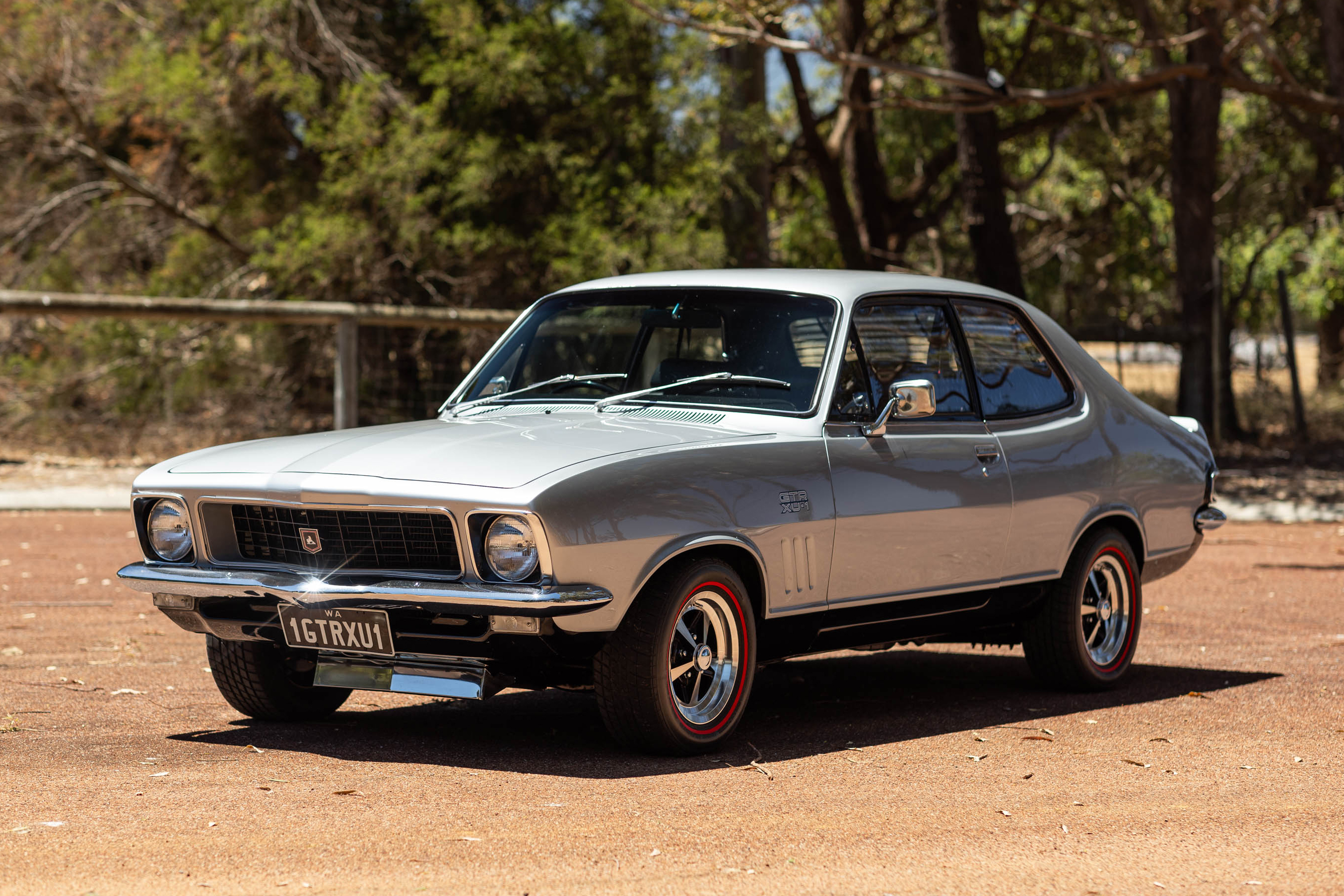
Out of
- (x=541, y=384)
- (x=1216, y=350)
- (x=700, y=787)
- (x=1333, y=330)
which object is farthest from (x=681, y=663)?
(x=1333, y=330)

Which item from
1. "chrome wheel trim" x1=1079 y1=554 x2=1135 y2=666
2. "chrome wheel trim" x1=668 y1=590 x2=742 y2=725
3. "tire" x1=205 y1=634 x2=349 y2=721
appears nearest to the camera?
"chrome wheel trim" x1=668 y1=590 x2=742 y2=725

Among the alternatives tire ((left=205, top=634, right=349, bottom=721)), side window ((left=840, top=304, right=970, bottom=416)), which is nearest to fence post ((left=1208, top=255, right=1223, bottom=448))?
side window ((left=840, top=304, right=970, bottom=416))

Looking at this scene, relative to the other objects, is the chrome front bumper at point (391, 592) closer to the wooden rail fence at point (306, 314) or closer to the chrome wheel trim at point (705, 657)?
the chrome wheel trim at point (705, 657)

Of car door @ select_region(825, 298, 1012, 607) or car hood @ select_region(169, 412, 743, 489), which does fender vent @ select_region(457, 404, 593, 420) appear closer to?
car hood @ select_region(169, 412, 743, 489)

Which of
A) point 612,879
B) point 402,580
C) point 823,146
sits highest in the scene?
point 823,146

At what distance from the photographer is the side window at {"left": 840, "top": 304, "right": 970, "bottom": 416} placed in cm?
634

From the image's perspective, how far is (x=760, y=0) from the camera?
15891 millimetres

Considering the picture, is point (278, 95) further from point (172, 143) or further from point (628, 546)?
point (628, 546)

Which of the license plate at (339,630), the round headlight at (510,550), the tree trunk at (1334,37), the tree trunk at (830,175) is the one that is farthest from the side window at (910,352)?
the tree trunk at (830,175)

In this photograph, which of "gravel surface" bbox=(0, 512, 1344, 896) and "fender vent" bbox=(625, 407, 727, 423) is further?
"fender vent" bbox=(625, 407, 727, 423)

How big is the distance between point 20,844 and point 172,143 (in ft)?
57.4

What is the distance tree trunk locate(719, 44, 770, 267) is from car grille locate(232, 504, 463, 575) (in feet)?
42.3

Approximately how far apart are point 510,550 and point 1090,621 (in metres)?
3.24

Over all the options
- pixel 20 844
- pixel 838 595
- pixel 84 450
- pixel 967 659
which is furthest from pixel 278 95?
pixel 20 844
